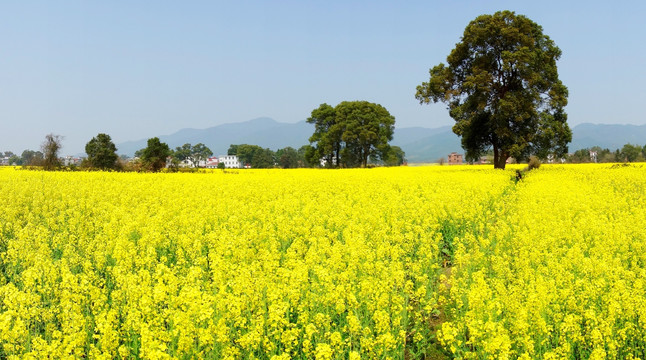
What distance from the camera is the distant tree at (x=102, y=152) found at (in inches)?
1896

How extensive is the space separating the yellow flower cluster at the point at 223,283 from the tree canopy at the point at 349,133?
6154 centimetres

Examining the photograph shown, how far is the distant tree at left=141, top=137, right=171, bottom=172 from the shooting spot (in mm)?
42750

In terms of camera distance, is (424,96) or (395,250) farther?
(424,96)

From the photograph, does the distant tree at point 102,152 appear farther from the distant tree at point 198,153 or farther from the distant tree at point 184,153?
the distant tree at point 198,153

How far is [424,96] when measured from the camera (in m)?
41.8

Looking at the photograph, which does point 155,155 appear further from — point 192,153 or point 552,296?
point 192,153

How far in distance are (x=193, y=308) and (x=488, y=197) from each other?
15.8 m

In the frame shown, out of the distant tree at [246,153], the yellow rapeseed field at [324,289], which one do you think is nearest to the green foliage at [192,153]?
the distant tree at [246,153]

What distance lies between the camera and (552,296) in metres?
5.74

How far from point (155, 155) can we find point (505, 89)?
34.4 m

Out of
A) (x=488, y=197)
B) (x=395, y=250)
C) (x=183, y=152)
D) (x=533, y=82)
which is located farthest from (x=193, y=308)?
(x=183, y=152)

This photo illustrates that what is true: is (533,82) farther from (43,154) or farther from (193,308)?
(43,154)

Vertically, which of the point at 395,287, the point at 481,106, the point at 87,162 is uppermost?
the point at 481,106

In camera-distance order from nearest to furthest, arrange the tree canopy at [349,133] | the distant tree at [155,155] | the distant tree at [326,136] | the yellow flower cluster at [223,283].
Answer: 1. the yellow flower cluster at [223,283]
2. the distant tree at [155,155]
3. the tree canopy at [349,133]
4. the distant tree at [326,136]
